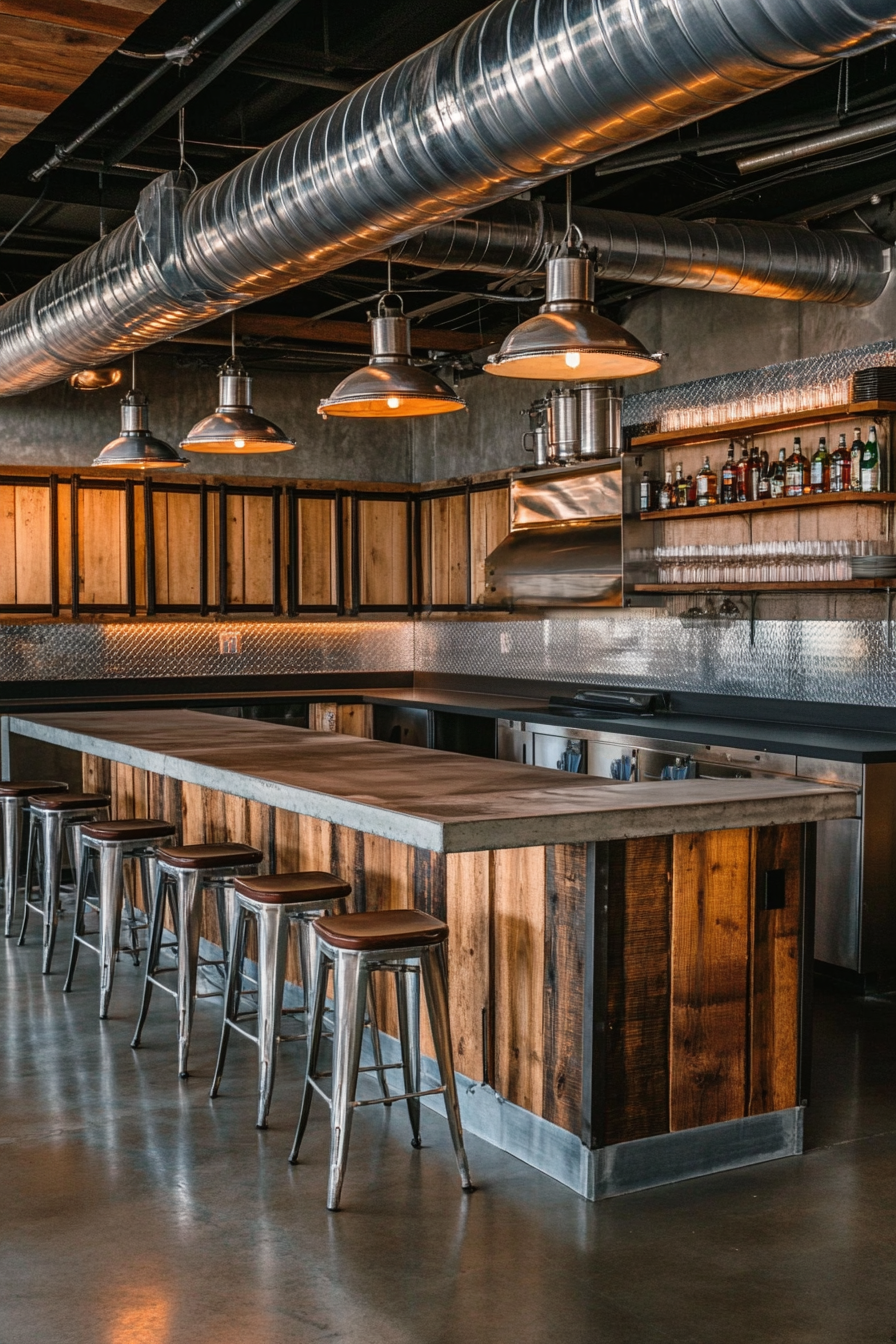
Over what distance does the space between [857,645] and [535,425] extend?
276 cm

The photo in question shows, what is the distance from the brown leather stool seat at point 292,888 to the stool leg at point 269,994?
47 millimetres

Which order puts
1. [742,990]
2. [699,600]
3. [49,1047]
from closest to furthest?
[742,990] < [49,1047] < [699,600]

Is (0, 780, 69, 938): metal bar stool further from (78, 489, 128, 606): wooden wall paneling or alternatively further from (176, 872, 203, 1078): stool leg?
(78, 489, 128, 606): wooden wall paneling

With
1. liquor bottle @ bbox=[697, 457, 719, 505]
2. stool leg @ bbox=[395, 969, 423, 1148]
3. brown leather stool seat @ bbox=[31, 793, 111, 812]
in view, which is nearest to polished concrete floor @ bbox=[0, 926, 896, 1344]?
stool leg @ bbox=[395, 969, 423, 1148]

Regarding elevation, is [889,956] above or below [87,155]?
below

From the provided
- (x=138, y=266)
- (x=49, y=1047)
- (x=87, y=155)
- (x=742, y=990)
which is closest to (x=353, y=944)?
(x=742, y=990)

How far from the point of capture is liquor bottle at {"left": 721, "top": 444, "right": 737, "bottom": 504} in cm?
682

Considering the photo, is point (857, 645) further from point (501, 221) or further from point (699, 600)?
point (501, 221)

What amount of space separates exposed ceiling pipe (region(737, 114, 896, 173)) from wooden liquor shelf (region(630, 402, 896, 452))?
1.12 m

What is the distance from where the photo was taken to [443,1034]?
3.50m

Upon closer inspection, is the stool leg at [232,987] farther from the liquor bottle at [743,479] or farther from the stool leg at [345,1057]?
the liquor bottle at [743,479]

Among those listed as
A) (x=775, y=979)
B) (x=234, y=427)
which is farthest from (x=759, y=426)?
(x=775, y=979)

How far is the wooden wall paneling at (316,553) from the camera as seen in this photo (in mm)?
9852

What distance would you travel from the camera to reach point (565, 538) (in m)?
8.23
